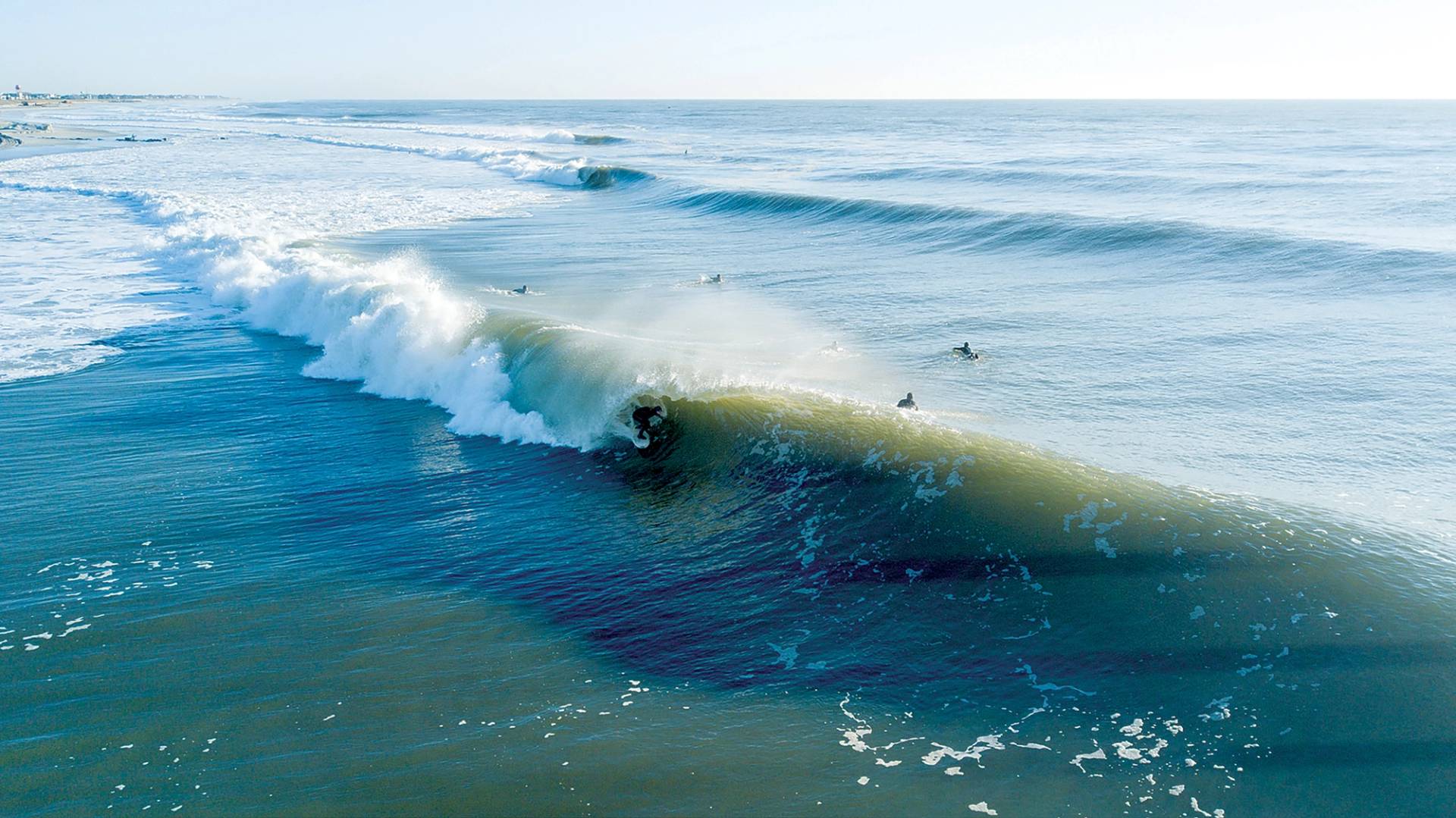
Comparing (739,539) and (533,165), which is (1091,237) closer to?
(739,539)

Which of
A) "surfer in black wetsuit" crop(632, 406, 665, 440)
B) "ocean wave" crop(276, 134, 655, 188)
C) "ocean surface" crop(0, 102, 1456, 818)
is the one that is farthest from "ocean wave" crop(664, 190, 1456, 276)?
"surfer in black wetsuit" crop(632, 406, 665, 440)

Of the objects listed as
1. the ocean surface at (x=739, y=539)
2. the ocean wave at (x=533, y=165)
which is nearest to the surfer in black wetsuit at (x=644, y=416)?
the ocean surface at (x=739, y=539)

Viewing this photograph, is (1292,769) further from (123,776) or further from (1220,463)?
(123,776)

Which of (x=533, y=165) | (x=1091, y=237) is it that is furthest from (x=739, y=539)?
(x=533, y=165)


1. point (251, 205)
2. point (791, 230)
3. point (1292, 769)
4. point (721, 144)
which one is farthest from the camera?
point (721, 144)

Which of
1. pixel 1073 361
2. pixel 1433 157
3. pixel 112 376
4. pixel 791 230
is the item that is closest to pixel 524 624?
pixel 1073 361

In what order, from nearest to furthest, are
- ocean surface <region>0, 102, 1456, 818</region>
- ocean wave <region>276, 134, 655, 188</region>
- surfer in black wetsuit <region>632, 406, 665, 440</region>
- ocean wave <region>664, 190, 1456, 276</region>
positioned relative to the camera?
ocean surface <region>0, 102, 1456, 818</region> < surfer in black wetsuit <region>632, 406, 665, 440</region> < ocean wave <region>664, 190, 1456, 276</region> < ocean wave <region>276, 134, 655, 188</region>

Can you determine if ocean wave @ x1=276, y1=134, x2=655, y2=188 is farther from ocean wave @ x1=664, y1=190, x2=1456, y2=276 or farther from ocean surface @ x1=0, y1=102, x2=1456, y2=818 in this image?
ocean surface @ x1=0, y1=102, x2=1456, y2=818
